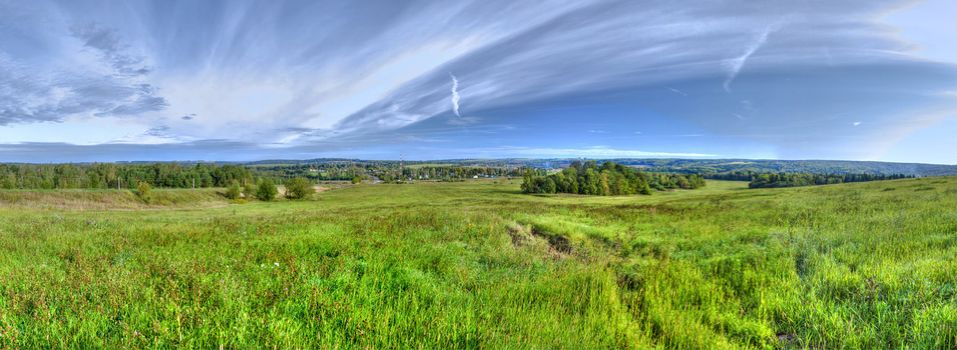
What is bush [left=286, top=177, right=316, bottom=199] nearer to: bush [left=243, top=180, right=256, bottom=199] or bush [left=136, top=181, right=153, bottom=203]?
bush [left=243, top=180, right=256, bottom=199]

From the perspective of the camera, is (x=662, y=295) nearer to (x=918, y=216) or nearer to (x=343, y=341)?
(x=343, y=341)

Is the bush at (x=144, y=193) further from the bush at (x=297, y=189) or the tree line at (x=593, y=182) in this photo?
the tree line at (x=593, y=182)

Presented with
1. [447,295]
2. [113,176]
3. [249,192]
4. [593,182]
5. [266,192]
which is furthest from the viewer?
[113,176]

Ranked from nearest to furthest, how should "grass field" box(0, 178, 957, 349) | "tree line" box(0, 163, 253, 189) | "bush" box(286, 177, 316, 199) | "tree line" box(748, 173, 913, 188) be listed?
"grass field" box(0, 178, 957, 349) → "bush" box(286, 177, 316, 199) → "tree line" box(748, 173, 913, 188) → "tree line" box(0, 163, 253, 189)

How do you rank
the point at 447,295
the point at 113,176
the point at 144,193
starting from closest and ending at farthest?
1. the point at 447,295
2. the point at 144,193
3. the point at 113,176

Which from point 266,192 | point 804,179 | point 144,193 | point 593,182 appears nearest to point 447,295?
point 144,193

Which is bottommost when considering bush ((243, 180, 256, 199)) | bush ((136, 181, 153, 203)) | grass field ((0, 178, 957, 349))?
bush ((243, 180, 256, 199))

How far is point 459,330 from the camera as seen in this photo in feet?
13.0

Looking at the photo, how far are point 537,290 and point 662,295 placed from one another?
7.74 ft

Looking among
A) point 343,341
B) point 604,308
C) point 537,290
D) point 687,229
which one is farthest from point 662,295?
point 687,229

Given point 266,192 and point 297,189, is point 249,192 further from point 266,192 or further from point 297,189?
point 297,189

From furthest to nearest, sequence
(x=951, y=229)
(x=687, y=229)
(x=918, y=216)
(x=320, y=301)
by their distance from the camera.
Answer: (x=687, y=229) → (x=918, y=216) → (x=951, y=229) → (x=320, y=301)

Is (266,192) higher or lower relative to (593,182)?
lower

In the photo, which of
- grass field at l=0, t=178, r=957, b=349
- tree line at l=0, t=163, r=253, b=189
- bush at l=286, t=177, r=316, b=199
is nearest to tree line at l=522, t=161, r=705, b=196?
bush at l=286, t=177, r=316, b=199
